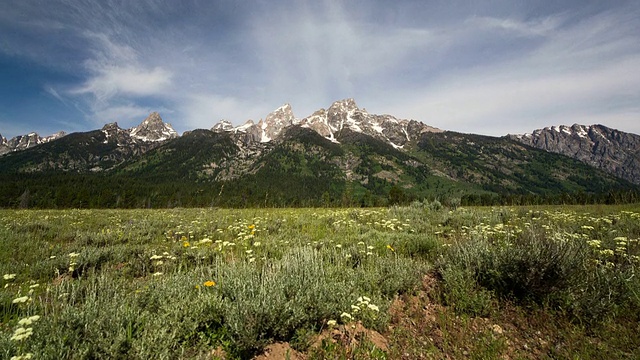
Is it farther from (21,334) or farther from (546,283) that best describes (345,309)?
(546,283)

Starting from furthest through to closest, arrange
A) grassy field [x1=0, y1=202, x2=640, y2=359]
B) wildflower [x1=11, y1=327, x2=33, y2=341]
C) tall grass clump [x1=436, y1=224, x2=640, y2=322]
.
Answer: tall grass clump [x1=436, y1=224, x2=640, y2=322] < grassy field [x1=0, y1=202, x2=640, y2=359] < wildflower [x1=11, y1=327, x2=33, y2=341]

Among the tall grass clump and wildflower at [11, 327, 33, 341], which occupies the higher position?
wildflower at [11, 327, 33, 341]

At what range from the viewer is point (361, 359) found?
357 cm

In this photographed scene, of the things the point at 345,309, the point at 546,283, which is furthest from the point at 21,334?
the point at 546,283

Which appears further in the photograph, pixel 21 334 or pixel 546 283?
pixel 546 283

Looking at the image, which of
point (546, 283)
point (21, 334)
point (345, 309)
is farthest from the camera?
point (546, 283)

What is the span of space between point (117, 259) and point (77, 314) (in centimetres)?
491

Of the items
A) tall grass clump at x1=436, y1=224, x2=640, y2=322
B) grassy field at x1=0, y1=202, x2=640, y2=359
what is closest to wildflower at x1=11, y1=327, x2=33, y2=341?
grassy field at x1=0, y1=202, x2=640, y2=359

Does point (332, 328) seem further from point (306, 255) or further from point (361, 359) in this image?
point (306, 255)

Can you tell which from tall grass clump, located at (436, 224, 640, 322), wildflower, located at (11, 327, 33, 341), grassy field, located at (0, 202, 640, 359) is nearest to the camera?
wildflower, located at (11, 327, 33, 341)

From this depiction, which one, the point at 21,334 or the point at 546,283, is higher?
the point at 21,334

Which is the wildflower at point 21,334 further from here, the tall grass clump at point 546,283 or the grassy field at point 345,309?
the tall grass clump at point 546,283

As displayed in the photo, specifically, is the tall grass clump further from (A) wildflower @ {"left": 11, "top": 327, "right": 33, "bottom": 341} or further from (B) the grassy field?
(A) wildflower @ {"left": 11, "top": 327, "right": 33, "bottom": 341}

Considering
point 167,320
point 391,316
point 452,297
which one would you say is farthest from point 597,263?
point 167,320
